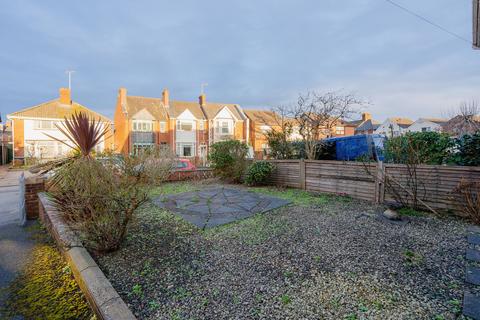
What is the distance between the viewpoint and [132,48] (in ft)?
67.8

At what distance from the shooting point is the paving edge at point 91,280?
6.58 feet

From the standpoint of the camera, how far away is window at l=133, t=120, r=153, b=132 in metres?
28.2

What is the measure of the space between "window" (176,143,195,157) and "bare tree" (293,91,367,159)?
916 inches

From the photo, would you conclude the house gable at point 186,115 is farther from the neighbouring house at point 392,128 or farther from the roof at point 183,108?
the neighbouring house at point 392,128

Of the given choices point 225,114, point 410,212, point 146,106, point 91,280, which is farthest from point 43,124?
point 410,212

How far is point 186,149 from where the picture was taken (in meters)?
32.1

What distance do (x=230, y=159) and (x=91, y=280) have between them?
8519 millimetres

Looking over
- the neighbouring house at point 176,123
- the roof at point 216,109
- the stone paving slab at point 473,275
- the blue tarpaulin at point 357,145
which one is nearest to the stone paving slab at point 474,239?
the stone paving slab at point 473,275

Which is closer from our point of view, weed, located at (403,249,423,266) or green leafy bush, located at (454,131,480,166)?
weed, located at (403,249,423,266)

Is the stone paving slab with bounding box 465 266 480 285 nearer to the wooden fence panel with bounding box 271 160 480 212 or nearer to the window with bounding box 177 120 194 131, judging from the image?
the wooden fence panel with bounding box 271 160 480 212

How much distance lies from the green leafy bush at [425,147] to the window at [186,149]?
1088 inches

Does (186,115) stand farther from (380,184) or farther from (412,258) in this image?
(412,258)

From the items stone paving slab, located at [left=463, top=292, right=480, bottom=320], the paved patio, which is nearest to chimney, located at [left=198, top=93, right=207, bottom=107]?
the paved patio

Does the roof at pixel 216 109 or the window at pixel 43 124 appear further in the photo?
the roof at pixel 216 109
